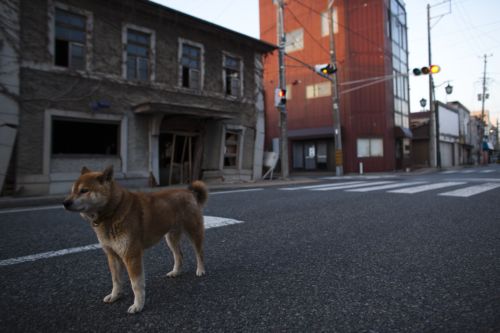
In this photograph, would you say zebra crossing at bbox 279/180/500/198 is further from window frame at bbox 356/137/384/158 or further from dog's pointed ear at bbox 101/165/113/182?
window frame at bbox 356/137/384/158

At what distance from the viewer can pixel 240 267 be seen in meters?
3.03

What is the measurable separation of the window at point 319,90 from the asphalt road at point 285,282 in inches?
932

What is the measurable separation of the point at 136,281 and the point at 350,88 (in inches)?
1078

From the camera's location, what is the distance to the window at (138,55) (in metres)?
12.3

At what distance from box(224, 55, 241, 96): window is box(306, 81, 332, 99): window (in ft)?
44.4

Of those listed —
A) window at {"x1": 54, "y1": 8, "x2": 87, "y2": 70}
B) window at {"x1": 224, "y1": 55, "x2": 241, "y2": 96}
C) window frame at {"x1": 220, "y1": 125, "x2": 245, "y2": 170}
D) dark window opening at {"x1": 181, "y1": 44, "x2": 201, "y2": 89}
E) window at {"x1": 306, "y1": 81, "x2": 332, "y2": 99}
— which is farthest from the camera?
window at {"x1": 306, "y1": 81, "x2": 332, "y2": 99}

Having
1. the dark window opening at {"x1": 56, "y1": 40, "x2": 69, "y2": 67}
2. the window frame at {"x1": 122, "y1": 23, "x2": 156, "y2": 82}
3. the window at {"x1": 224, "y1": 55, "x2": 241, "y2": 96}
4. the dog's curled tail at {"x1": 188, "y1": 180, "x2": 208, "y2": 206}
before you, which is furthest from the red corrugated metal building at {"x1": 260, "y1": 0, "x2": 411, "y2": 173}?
the dog's curled tail at {"x1": 188, "y1": 180, "x2": 208, "y2": 206}

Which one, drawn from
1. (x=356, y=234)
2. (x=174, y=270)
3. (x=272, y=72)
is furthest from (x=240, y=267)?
(x=272, y=72)

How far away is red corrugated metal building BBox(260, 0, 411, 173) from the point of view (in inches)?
1042

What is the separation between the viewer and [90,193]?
2068 millimetres

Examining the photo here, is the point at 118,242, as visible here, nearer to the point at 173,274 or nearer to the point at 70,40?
the point at 173,274

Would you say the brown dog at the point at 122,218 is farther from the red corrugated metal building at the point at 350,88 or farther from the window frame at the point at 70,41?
the red corrugated metal building at the point at 350,88

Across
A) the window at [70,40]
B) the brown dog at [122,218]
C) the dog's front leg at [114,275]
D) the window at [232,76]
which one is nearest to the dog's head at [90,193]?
the brown dog at [122,218]

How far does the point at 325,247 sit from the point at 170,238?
186 cm
